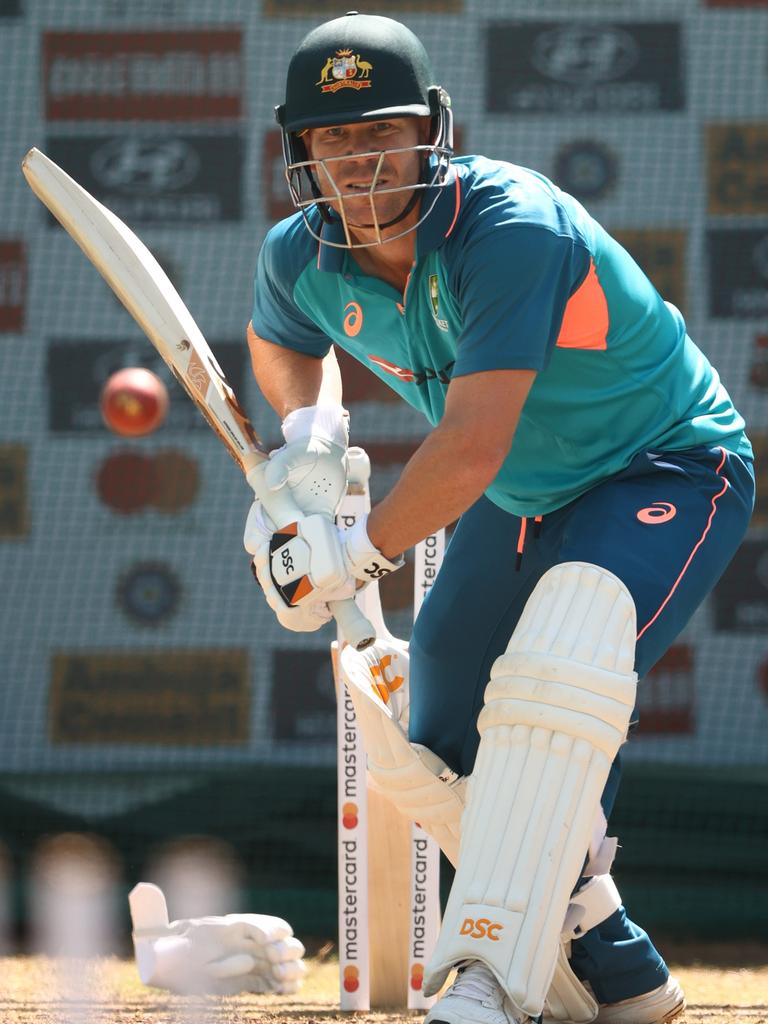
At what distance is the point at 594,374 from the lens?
1.99 m

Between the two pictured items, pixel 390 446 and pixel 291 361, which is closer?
pixel 291 361

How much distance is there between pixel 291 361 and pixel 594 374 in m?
0.53

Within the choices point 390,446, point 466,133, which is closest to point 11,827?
point 390,446

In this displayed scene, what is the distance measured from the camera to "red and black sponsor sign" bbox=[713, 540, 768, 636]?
13.6ft

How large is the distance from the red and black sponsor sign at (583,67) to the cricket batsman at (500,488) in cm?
209

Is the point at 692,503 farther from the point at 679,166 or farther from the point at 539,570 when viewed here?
the point at 679,166

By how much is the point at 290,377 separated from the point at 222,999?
3.40 feet

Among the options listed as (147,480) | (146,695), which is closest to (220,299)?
(147,480)

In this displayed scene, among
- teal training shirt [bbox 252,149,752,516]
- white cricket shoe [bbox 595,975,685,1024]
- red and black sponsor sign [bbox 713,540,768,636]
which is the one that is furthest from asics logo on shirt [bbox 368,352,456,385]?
red and black sponsor sign [bbox 713,540,768,636]

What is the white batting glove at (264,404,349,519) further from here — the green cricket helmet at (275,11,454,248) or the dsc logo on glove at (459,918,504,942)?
the dsc logo on glove at (459,918,504,942)

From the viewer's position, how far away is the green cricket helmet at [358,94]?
194 cm

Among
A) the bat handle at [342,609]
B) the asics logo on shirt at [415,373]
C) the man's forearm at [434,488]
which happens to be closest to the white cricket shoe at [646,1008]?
the bat handle at [342,609]

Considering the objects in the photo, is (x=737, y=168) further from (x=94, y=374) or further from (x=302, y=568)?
(x=302, y=568)

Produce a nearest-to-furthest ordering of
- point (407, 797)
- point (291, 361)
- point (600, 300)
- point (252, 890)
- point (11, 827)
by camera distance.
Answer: point (600, 300) < point (407, 797) < point (291, 361) < point (252, 890) < point (11, 827)
